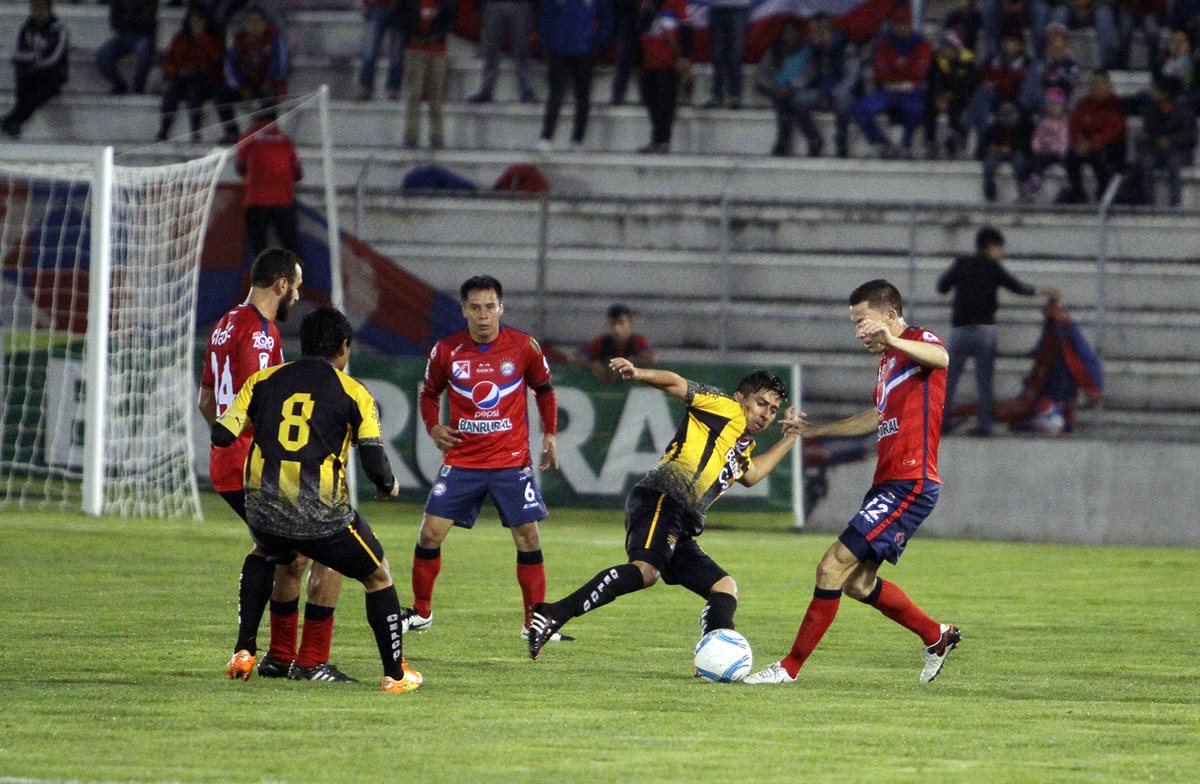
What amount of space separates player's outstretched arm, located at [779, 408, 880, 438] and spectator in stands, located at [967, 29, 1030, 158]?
13.4 m

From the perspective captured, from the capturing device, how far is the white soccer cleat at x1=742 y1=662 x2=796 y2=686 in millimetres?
9547

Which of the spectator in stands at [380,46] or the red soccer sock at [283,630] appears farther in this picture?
the spectator in stands at [380,46]

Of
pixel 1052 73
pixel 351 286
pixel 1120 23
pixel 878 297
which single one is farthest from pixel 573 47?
pixel 878 297

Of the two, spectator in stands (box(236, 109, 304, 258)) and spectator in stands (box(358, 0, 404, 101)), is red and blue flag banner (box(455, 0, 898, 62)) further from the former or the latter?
spectator in stands (box(236, 109, 304, 258))

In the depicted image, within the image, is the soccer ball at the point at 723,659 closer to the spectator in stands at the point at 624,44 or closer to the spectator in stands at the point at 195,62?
the spectator in stands at the point at 624,44

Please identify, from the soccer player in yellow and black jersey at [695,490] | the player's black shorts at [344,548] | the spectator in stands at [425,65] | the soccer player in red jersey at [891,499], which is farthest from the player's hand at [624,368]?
the spectator in stands at [425,65]

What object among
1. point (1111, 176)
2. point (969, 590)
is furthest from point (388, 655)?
point (1111, 176)

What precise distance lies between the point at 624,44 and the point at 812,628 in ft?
52.7

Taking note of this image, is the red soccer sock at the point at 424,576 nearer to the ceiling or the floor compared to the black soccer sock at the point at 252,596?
nearer to the floor

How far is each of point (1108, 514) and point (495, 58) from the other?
390 inches

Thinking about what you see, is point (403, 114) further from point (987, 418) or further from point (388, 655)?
point (388, 655)

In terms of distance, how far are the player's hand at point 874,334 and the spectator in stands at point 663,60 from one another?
14.5 metres

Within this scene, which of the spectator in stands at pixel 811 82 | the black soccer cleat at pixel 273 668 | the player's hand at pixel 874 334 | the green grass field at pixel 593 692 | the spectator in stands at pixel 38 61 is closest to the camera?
the green grass field at pixel 593 692

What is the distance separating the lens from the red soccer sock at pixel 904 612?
9.84m
